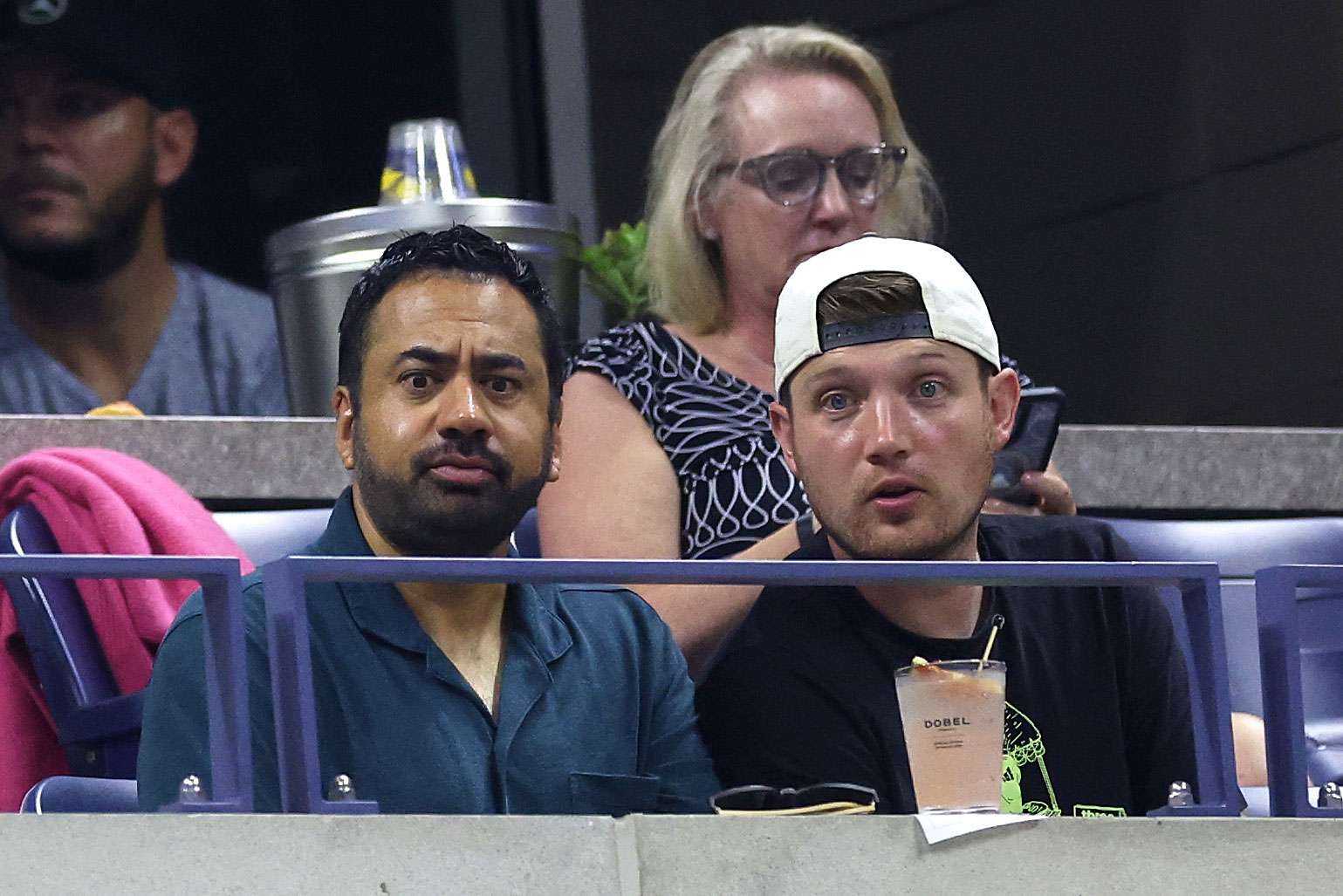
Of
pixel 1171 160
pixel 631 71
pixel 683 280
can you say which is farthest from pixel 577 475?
pixel 1171 160

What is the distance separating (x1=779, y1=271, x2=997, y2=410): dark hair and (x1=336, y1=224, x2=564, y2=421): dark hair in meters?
0.26

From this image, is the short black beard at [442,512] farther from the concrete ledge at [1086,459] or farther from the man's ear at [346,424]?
the concrete ledge at [1086,459]

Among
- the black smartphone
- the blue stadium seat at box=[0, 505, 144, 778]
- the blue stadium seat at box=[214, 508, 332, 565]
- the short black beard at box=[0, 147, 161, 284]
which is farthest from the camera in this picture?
the short black beard at box=[0, 147, 161, 284]

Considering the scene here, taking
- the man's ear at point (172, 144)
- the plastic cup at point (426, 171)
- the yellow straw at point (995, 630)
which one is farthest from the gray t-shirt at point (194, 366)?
the yellow straw at point (995, 630)

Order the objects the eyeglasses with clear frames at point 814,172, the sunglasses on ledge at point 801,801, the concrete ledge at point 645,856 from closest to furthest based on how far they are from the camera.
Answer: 1. the concrete ledge at point 645,856
2. the sunglasses on ledge at point 801,801
3. the eyeglasses with clear frames at point 814,172

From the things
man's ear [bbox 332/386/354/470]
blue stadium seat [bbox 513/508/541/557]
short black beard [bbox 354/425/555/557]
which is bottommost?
blue stadium seat [bbox 513/508/541/557]

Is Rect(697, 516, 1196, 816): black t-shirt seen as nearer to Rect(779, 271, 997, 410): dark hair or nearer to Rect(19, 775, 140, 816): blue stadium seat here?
Rect(779, 271, 997, 410): dark hair

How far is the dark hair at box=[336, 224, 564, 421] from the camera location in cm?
245

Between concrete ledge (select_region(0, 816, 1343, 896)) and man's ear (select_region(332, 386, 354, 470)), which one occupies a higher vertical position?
man's ear (select_region(332, 386, 354, 470))

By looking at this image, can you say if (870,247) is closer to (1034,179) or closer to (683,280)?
(683,280)

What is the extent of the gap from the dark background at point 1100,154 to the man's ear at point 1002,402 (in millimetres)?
2293

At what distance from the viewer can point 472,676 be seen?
7.59 ft

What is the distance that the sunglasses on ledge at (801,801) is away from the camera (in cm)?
197

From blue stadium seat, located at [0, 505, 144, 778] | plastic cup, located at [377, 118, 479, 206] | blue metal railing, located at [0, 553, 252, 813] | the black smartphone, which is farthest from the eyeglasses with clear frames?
blue metal railing, located at [0, 553, 252, 813]
